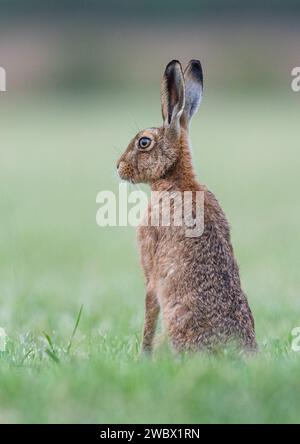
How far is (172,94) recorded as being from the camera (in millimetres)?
6445

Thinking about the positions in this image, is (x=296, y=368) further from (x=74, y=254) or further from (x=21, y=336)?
(x=74, y=254)

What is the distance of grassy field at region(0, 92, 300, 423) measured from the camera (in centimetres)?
496

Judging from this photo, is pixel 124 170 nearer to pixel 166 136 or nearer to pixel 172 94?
pixel 166 136

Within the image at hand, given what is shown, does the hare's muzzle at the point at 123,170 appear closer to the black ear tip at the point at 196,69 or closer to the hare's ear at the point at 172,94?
the hare's ear at the point at 172,94

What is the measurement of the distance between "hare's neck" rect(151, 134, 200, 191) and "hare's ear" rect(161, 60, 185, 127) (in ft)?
0.44

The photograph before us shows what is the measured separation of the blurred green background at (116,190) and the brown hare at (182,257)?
192 mm

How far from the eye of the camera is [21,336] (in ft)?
23.2

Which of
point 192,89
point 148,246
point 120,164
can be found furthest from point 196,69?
point 148,246

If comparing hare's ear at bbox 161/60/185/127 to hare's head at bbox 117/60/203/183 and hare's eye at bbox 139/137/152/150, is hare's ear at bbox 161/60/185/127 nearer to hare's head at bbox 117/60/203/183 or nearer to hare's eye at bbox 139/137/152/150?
hare's head at bbox 117/60/203/183

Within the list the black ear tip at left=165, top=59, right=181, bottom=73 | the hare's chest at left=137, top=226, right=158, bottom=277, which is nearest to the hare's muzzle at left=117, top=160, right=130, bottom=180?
the hare's chest at left=137, top=226, right=158, bottom=277

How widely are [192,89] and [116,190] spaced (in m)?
9.17

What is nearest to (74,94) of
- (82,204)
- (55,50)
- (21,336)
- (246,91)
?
(55,50)

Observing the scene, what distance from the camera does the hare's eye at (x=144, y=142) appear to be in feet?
21.5

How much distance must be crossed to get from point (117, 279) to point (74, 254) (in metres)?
1.61
